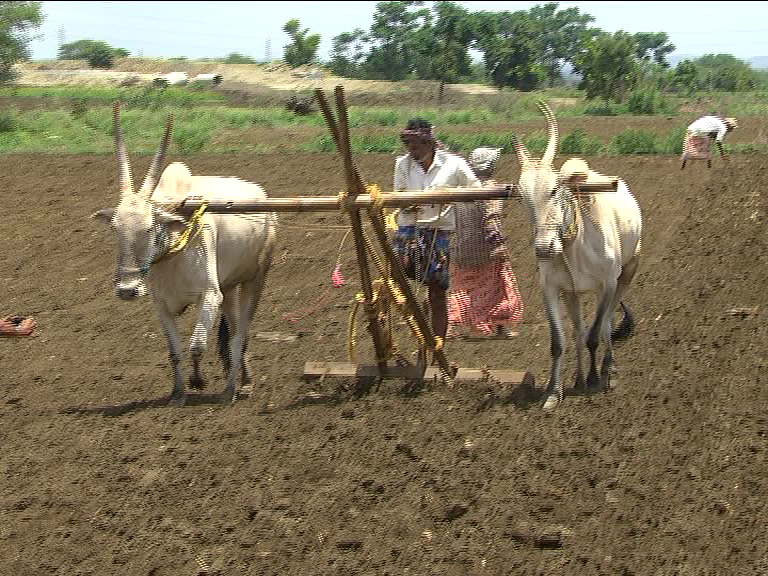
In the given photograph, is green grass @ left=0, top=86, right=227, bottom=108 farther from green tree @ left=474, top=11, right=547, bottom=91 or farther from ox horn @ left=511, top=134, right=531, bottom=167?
ox horn @ left=511, top=134, right=531, bottom=167

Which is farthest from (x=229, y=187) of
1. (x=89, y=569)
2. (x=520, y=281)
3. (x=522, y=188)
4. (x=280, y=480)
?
(x=520, y=281)

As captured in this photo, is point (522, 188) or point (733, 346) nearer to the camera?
point (522, 188)

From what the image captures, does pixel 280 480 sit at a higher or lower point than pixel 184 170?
lower

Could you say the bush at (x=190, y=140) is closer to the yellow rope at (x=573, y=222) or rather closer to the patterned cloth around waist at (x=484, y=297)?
the patterned cloth around waist at (x=484, y=297)

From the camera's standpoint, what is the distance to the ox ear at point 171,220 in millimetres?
7727

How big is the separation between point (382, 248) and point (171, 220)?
1343 millimetres

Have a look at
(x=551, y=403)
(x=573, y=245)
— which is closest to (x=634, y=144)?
(x=573, y=245)

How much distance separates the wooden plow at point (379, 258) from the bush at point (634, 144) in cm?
1404

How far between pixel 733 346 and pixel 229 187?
13.0 feet

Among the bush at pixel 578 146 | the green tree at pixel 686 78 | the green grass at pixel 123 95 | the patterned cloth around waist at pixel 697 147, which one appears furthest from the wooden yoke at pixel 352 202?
the green tree at pixel 686 78

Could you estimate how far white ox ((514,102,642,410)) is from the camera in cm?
A: 789

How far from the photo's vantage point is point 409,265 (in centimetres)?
832

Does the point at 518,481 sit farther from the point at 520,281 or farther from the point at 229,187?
the point at 520,281

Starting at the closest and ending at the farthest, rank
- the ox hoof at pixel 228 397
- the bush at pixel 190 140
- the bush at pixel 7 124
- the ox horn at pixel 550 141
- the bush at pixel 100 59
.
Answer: the ox horn at pixel 550 141, the ox hoof at pixel 228 397, the bush at pixel 190 140, the bush at pixel 7 124, the bush at pixel 100 59
